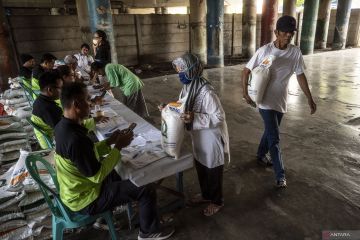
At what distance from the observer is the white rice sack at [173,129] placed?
2070mm

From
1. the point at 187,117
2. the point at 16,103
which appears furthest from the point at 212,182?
the point at 16,103

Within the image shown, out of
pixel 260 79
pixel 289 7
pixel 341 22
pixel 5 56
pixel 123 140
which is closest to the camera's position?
pixel 123 140

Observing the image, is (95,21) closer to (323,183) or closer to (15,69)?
(15,69)

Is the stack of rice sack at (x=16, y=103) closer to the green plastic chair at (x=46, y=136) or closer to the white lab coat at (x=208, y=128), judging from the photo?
the green plastic chair at (x=46, y=136)

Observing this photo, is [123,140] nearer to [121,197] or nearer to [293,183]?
[121,197]

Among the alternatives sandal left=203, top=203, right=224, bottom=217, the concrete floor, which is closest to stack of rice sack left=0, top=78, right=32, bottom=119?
the concrete floor

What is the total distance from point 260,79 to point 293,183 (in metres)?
1.34

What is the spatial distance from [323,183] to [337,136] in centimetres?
158

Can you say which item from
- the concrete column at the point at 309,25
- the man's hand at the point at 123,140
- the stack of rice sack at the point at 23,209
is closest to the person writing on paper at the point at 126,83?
the stack of rice sack at the point at 23,209

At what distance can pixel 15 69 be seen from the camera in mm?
8562

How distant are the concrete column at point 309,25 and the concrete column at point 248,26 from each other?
9.68ft

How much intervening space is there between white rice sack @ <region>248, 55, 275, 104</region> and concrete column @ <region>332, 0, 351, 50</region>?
14.9 meters

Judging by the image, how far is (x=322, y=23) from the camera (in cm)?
1497

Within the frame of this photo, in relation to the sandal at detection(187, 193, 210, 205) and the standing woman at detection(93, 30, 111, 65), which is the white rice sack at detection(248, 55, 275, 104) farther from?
the standing woman at detection(93, 30, 111, 65)
